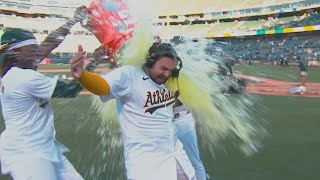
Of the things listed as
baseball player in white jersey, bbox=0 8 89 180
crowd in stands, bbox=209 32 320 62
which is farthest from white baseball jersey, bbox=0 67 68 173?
crowd in stands, bbox=209 32 320 62

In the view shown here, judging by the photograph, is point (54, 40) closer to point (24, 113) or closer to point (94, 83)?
point (24, 113)

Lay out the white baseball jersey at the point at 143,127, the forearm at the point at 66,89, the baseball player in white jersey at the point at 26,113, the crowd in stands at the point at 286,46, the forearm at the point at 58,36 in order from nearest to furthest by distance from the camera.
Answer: the white baseball jersey at the point at 143,127, the baseball player in white jersey at the point at 26,113, the forearm at the point at 66,89, the forearm at the point at 58,36, the crowd in stands at the point at 286,46

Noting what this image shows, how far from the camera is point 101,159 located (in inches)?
223

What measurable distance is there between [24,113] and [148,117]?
0.76m

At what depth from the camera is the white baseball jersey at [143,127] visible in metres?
2.55

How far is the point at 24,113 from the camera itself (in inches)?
107

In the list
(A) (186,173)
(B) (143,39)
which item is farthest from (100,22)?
(A) (186,173)

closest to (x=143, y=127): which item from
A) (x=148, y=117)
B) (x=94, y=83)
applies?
(x=148, y=117)

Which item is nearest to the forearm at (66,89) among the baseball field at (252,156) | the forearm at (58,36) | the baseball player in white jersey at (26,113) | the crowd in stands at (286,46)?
the baseball player in white jersey at (26,113)

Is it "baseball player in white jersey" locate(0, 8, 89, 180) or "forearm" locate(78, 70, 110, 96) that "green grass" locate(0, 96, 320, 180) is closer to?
"baseball player in white jersey" locate(0, 8, 89, 180)

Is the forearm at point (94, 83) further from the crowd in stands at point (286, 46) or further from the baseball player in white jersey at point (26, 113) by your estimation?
the crowd in stands at point (286, 46)

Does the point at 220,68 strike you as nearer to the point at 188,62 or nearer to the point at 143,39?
→ the point at 188,62

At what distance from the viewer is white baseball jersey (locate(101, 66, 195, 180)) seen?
255 cm

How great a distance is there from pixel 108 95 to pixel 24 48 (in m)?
0.72
